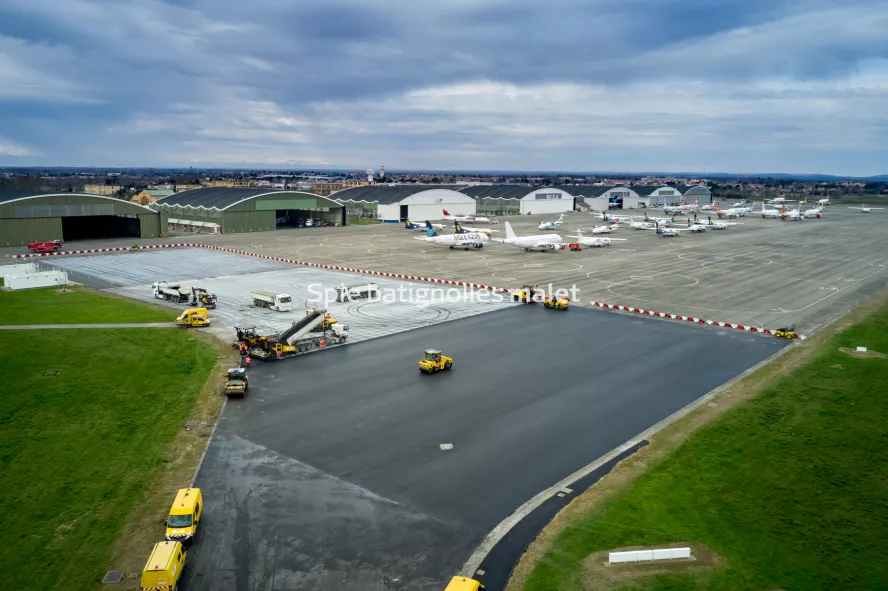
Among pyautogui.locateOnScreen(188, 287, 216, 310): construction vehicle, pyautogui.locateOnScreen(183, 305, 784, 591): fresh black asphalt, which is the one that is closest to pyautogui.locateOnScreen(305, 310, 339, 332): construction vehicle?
pyautogui.locateOnScreen(183, 305, 784, 591): fresh black asphalt

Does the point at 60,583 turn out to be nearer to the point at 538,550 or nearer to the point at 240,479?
the point at 240,479

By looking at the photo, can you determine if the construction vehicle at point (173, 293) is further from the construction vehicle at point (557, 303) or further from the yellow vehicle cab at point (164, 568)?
the yellow vehicle cab at point (164, 568)

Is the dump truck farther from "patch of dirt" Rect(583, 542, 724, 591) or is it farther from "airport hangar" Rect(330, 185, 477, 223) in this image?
"airport hangar" Rect(330, 185, 477, 223)

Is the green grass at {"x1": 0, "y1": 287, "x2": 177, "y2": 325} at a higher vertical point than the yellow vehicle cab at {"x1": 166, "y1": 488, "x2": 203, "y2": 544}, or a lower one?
higher

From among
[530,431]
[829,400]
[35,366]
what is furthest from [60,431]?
[829,400]

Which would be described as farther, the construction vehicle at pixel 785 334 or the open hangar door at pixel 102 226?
the open hangar door at pixel 102 226

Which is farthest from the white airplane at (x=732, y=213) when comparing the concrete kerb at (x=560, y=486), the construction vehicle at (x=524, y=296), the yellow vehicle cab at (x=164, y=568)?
the yellow vehicle cab at (x=164, y=568)
